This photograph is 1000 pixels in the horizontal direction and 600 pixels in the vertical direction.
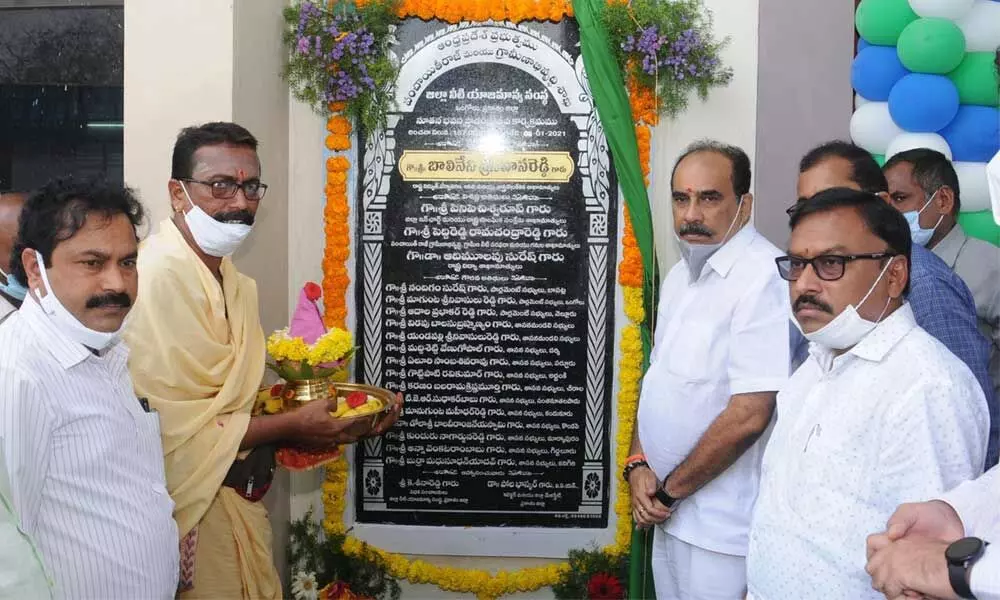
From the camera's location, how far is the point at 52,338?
2.09 m

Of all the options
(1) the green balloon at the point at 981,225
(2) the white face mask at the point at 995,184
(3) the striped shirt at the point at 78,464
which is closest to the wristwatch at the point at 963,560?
(2) the white face mask at the point at 995,184

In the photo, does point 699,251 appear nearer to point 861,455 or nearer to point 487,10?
point 861,455

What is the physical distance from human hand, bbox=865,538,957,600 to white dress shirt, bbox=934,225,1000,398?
69.0 inches

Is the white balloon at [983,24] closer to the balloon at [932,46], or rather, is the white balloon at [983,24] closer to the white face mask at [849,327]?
the balloon at [932,46]

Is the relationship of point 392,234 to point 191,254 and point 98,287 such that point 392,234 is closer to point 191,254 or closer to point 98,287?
point 191,254

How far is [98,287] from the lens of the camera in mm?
2141

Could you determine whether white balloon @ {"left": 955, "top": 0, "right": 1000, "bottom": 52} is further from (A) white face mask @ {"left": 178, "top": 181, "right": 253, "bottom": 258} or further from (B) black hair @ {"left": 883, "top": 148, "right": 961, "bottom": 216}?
(A) white face mask @ {"left": 178, "top": 181, "right": 253, "bottom": 258}

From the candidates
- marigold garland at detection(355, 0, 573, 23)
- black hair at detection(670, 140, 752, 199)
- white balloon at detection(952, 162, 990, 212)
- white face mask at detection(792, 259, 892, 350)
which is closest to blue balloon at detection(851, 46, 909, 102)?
white balloon at detection(952, 162, 990, 212)

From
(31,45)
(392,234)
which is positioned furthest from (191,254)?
(31,45)

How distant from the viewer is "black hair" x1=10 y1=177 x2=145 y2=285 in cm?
214

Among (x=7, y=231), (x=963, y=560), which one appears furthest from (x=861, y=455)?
(x=7, y=231)

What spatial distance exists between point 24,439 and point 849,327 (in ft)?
6.02

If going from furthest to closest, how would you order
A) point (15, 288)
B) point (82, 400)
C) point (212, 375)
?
1. point (212, 375)
2. point (15, 288)
3. point (82, 400)

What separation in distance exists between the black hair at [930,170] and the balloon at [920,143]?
164mm
